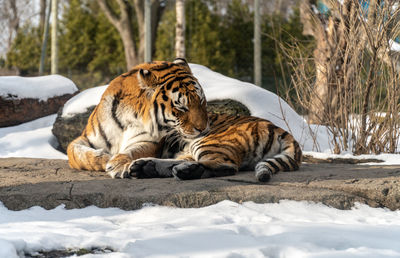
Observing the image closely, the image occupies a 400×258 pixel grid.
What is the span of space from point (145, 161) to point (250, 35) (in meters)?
18.3

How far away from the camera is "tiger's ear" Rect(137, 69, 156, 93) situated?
14.0 ft

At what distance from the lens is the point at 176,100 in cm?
418

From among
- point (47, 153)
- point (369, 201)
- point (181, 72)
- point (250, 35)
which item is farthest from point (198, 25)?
point (369, 201)

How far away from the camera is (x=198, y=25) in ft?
69.9

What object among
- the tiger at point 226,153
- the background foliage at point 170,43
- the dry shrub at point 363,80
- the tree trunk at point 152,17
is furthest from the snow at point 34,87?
the tree trunk at point 152,17

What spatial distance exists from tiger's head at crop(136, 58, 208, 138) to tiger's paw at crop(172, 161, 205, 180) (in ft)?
1.53

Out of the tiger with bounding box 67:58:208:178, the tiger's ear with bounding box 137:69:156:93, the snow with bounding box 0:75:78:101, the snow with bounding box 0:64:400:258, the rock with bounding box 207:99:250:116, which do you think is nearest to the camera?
the snow with bounding box 0:64:400:258

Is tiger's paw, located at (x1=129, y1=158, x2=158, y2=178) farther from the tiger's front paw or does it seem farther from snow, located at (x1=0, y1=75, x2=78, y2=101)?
snow, located at (x1=0, y1=75, x2=78, y2=101)

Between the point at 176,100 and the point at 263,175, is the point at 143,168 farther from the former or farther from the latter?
the point at 263,175

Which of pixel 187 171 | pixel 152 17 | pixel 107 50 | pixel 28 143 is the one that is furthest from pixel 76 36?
pixel 187 171

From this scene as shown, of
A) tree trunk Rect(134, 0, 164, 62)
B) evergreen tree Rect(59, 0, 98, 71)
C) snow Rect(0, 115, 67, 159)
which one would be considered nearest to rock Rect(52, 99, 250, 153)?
snow Rect(0, 115, 67, 159)

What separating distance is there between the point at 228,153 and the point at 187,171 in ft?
1.38

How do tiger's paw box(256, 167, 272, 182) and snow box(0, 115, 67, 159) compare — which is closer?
tiger's paw box(256, 167, 272, 182)

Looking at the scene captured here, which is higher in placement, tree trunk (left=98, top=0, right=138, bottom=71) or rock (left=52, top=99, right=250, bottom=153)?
tree trunk (left=98, top=0, right=138, bottom=71)
